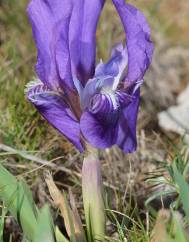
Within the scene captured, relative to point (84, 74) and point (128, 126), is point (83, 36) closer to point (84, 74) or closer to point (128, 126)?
point (84, 74)

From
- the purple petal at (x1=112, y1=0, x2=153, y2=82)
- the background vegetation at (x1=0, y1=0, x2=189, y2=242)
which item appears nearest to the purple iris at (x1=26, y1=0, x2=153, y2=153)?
the purple petal at (x1=112, y1=0, x2=153, y2=82)

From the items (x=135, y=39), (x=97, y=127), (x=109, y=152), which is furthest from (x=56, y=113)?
(x=109, y=152)

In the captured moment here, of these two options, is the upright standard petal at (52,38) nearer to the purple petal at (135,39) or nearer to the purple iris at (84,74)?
the purple iris at (84,74)

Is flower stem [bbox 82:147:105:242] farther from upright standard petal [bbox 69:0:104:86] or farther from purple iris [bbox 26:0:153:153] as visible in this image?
upright standard petal [bbox 69:0:104:86]

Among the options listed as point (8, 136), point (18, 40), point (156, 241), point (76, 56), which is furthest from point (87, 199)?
point (18, 40)

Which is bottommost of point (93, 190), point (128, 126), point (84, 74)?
point (93, 190)

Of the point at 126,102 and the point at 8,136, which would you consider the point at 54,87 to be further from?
the point at 8,136
